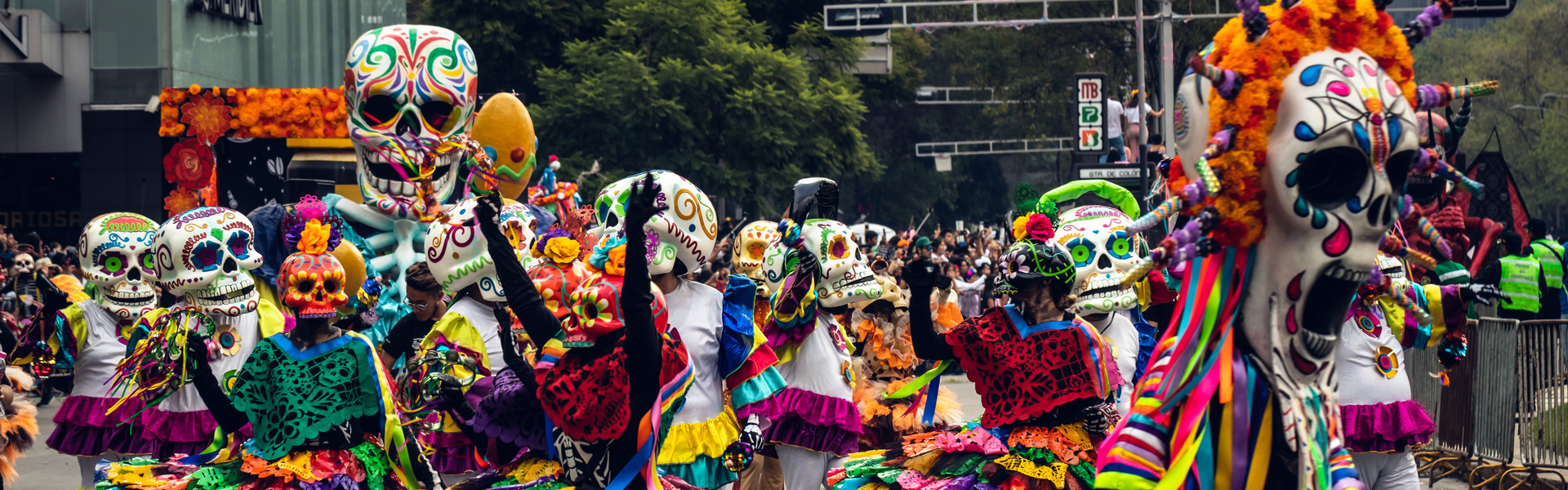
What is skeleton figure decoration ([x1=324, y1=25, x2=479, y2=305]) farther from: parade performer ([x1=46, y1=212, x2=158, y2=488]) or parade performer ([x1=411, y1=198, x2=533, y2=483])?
parade performer ([x1=411, y1=198, x2=533, y2=483])

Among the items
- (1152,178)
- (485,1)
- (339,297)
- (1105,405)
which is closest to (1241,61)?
(1105,405)

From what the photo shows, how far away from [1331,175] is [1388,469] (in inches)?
121

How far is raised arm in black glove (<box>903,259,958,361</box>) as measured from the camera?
555 cm

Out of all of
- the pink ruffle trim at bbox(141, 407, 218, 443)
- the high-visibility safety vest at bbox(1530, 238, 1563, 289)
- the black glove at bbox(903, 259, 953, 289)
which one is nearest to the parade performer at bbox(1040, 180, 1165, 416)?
the black glove at bbox(903, 259, 953, 289)

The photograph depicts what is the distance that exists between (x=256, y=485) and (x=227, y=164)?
10.2 metres

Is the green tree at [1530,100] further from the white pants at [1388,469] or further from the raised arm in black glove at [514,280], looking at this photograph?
the raised arm in black glove at [514,280]

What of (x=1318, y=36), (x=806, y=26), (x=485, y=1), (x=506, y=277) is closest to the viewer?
(x=1318, y=36)

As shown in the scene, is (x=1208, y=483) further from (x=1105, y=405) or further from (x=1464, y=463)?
(x=1464, y=463)

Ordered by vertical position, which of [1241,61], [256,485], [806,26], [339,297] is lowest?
[256,485]

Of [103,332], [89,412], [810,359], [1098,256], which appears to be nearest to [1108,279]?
[1098,256]

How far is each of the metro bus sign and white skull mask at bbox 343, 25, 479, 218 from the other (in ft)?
39.5

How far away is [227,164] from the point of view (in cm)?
1512

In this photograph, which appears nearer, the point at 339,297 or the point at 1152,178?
the point at 339,297

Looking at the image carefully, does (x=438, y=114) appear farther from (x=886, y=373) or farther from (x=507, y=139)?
(x=886, y=373)
